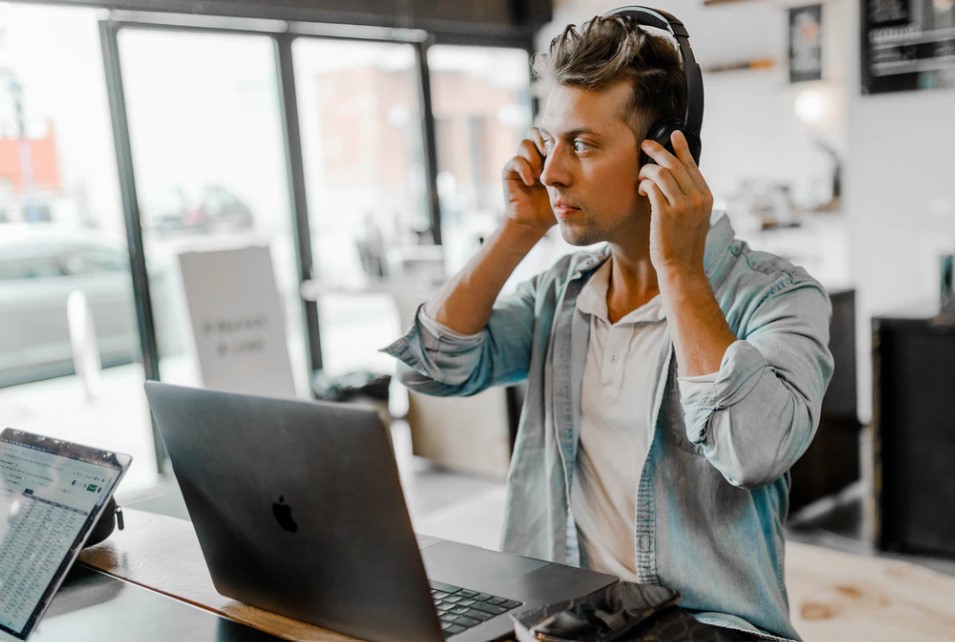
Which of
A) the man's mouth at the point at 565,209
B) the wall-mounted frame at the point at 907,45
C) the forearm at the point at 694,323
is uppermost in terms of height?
the wall-mounted frame at the point at 907,45

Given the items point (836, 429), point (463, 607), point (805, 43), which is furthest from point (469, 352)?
point (805, 43)

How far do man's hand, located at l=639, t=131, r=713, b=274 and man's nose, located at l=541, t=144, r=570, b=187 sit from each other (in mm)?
159

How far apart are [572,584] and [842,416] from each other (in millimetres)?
2844

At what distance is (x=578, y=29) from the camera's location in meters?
1.37

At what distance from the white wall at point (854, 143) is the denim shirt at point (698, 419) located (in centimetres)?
261

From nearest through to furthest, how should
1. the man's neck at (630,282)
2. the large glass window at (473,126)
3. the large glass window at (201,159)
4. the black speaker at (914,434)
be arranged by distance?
the man's neck at (630,282) → the black speaker at (914,434) → the large glass window at (201,159) → the large glass window at (473,126)

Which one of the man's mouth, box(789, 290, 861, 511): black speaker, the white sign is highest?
the man's mouth

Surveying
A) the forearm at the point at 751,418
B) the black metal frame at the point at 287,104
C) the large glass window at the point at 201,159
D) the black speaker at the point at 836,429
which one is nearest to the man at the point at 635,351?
the forearm at the point at 751,418

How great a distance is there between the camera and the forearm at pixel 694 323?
44.6 inches

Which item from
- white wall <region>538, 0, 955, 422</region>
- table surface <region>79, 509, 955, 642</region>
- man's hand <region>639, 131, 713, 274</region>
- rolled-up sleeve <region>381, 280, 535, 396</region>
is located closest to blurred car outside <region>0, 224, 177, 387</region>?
white wall <region>538, 0, 955, 422</region>

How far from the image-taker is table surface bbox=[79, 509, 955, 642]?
111 cm

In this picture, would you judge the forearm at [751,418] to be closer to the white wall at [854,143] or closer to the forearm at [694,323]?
the forearm at [694,323]

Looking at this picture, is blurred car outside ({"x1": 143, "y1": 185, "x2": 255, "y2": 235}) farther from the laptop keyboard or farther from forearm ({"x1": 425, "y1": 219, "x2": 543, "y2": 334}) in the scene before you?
the laptop keyboard

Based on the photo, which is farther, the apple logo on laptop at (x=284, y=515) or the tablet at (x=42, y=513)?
the tablet at (x=42, y=513)
